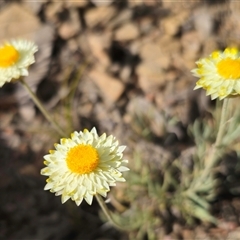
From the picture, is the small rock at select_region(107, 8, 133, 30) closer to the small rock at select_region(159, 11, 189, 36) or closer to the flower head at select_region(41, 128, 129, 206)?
the small rock at select_region(159, 11, 189, 36)

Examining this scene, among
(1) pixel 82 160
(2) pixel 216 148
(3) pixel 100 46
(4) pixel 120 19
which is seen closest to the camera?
(1) pixel 82 160

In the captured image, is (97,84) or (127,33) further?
(127,33)

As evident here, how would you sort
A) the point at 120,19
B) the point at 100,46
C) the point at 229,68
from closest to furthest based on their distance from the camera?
the point at 229,68 → the point at 100,46 → the point at 120,19

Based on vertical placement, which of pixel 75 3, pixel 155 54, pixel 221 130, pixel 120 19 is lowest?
pixel 221 130

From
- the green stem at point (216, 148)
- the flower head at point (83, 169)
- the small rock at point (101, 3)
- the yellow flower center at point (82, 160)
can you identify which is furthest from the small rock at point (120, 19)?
the yellow flower center at point (82, 160)

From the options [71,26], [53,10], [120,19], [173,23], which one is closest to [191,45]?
[173,23]

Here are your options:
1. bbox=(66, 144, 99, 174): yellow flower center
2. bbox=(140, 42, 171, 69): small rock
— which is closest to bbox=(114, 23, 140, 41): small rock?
bbox=(140, 42, 171, 69): small rock

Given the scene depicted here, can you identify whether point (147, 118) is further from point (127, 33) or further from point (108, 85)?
point (127, 33)

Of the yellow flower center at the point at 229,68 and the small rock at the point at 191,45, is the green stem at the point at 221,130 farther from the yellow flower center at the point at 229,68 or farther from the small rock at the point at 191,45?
the small rock at the point at 191,45
